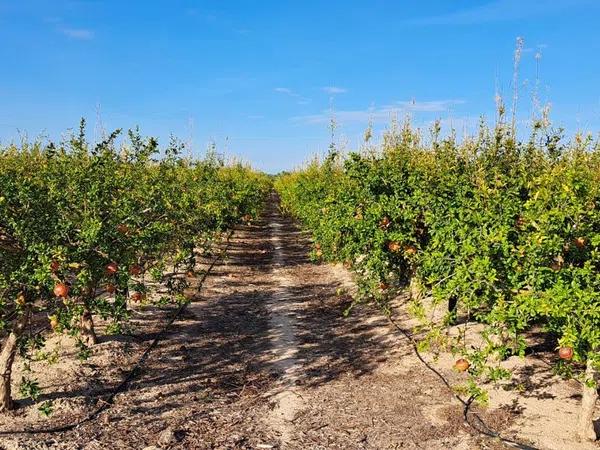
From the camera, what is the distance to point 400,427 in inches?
245

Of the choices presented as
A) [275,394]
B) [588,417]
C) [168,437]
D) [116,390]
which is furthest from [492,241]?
[116,390]

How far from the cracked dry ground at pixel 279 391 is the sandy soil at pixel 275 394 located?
2cm

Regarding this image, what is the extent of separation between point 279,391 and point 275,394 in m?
0.11

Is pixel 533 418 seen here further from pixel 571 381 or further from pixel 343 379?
pixel 343 379

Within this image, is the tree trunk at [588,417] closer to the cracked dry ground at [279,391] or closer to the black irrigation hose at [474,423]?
the black irrigation hose at [474,423]

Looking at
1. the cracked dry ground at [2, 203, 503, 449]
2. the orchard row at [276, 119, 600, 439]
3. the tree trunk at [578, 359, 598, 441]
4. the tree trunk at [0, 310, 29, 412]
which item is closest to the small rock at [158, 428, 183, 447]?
A: the cracked dry ground at [2, 203, 503, 449]

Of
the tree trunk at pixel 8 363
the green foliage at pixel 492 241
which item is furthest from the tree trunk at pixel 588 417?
the tree trunk at pixel 8 363

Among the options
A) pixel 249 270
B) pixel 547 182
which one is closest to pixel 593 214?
pixel 547 182

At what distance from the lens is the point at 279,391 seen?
24.1 ft

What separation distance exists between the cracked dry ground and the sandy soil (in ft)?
0.06

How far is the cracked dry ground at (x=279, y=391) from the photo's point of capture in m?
5.94

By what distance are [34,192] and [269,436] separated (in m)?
3.82

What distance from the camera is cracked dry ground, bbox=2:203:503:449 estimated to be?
5941mm

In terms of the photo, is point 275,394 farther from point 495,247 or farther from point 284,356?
point 495,247
